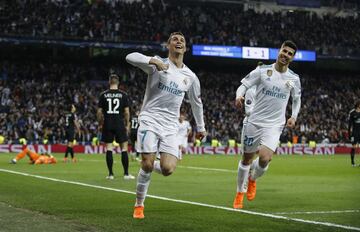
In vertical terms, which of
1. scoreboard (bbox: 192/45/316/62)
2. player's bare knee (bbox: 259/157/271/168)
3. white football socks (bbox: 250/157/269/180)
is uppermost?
scoreboard (bbox: 192/45/316/62)

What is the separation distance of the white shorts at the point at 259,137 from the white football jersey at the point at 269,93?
8cm

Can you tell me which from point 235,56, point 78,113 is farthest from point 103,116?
point 235,56

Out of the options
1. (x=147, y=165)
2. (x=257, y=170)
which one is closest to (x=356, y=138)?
(x=257, y=170)

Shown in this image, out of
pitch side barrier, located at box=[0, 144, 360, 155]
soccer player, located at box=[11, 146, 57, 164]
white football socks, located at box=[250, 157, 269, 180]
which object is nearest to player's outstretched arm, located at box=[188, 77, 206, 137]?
white football socks, located at box=[250, 157, 269, 180]

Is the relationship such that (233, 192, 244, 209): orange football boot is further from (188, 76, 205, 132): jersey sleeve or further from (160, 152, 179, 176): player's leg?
(160, 152, 179, 176): player's leg

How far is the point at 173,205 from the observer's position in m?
11.0

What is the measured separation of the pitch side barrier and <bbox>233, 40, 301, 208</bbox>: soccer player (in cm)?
2413

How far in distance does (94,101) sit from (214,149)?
886cm

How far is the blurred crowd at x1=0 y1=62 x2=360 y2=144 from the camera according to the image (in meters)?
40.1

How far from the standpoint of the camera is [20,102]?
42.4 metres

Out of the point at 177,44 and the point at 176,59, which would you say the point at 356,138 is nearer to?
the point at 176,59

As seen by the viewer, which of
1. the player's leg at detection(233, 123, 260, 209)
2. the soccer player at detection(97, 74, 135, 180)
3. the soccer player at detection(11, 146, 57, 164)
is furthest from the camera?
the soccer player at detection(11, 146, 57, 164)

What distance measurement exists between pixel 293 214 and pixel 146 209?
7.16ft

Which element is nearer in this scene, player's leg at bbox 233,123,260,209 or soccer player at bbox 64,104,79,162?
player's leg at bbox 233,123,260,209
